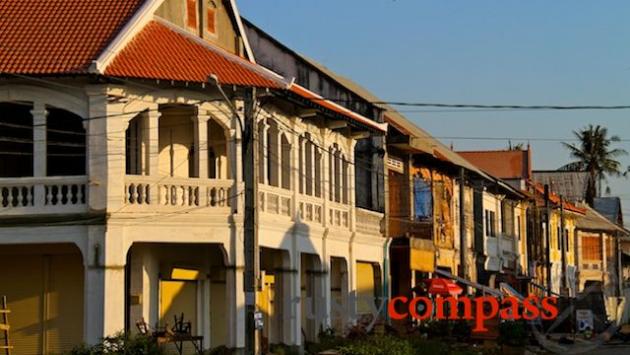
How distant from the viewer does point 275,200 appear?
3183 centimetres

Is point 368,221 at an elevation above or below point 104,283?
above

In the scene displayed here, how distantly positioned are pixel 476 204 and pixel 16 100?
3176 cm

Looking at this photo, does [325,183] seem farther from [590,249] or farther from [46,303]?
→ [590,249]

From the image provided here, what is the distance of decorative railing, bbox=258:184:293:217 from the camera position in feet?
101

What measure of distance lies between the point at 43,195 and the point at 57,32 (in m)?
4.02

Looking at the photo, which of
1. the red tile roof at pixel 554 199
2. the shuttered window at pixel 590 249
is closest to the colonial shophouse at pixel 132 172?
the red tile roof at pixel 554 199

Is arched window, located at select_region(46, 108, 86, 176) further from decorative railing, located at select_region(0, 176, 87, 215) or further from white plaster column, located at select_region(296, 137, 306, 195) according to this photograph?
white plaster column, located at select_region(296, 137, 306, 195)

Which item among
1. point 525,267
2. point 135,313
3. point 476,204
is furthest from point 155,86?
point 525,267

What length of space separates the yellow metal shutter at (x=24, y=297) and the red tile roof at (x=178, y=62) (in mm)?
5440

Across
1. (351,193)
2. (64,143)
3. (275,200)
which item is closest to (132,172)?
(64,143)

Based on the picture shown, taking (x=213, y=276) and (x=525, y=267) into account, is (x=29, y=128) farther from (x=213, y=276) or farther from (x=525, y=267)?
(x=525, y=267)

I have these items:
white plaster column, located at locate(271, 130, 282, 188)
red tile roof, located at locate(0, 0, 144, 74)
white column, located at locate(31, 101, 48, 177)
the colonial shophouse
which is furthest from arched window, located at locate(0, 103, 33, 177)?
white plaster column, located at locate(271, 130, 282, 188)

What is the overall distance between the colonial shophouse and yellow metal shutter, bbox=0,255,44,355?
0.11ft

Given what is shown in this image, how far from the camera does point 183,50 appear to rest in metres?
29.5
